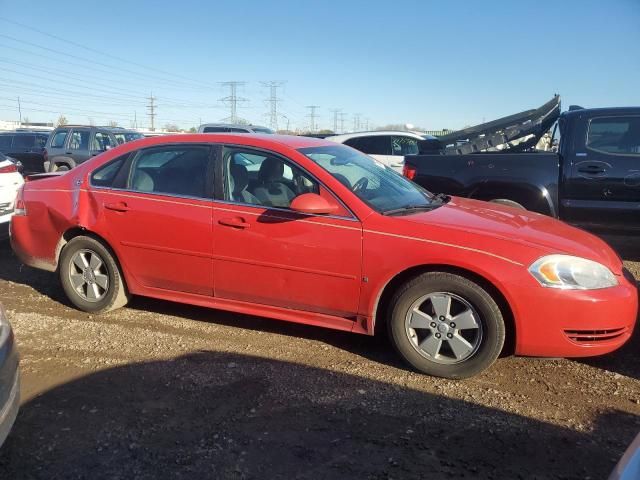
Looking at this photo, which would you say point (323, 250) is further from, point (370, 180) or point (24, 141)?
point (24, 141)

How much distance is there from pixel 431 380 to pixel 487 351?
409 mm

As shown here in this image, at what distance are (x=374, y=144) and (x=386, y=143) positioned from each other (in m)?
0.25

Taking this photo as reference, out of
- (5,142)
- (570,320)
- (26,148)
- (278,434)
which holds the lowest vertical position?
(278,434)

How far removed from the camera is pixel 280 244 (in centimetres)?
382

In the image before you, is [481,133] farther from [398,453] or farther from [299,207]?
[398,453]

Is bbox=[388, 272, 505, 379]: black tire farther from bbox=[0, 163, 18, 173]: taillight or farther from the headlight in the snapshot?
bbox=[0, 163, 18, 173]: taillight

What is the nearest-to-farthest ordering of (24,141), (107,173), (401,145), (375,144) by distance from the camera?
(107,173) → (401,145) → (375,144) → (24,141)

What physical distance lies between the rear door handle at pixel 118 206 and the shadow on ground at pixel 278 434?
142 cm

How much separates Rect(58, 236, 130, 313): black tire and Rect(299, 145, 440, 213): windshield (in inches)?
74.8

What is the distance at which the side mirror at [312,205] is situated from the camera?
3.64 m

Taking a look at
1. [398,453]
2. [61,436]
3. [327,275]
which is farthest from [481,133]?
[61,436]

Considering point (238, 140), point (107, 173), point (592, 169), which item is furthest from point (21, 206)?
point (592, 169)

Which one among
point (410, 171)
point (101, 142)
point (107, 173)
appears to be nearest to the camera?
point (107, 173)

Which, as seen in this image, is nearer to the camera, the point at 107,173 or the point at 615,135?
the point at 107,173
